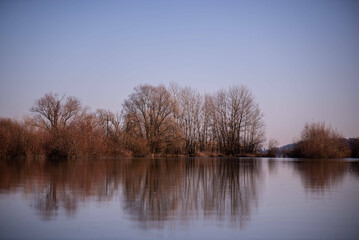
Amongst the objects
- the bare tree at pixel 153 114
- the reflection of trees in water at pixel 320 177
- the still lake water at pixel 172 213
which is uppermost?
the bare tree at pixel 153 114

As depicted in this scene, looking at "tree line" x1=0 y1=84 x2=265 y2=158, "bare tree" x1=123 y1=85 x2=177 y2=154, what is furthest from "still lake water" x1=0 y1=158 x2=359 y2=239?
"bare tree" x1=123 y1=85 x2=177 y2=154

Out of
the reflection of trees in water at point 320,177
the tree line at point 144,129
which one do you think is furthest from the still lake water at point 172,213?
the tree line at point 144,129

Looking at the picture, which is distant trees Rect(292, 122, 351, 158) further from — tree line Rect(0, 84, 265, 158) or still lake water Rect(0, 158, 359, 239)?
still lake water Rect(0, 158, 359, 239)

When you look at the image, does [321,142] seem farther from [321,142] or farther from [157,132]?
[157,132]

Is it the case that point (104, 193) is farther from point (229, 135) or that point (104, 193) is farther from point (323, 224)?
point (229, 135)

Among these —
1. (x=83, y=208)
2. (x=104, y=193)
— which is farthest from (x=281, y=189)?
(x=83, y=208)

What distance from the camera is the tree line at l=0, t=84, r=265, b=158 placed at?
28938mm

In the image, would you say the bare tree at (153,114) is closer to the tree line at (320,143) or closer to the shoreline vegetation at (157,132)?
the shoreline vegetation at (157,132)

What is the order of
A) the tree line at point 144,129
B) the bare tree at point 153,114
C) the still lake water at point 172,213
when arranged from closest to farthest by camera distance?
the still lake water at point 172,213
the tree line at point 144,129
the bare tree at point 153,114

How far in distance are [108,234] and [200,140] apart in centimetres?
4669

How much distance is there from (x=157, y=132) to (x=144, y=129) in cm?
183

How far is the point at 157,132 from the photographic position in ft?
146

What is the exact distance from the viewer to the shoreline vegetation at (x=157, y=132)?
29062 millimetres

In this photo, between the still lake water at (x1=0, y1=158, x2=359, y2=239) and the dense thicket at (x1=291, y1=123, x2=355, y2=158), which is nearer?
the still lake water at (x1=0, y1=158, x2=359, y2=239)
